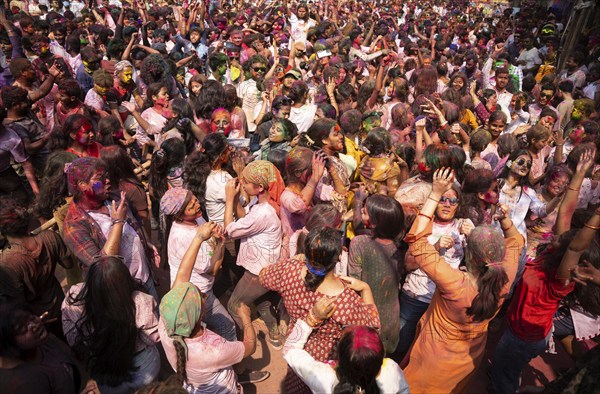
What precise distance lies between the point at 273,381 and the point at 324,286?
5.77ft

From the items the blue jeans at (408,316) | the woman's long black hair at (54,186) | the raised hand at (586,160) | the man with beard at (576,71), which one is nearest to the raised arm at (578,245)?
the raised hand at (586,160)

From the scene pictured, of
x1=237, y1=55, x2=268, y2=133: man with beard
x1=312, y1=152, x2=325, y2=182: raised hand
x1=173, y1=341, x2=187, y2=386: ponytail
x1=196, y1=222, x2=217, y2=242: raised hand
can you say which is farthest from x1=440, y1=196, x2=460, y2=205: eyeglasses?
x1=237, y1=55, x2=268, y2=133: man with beard

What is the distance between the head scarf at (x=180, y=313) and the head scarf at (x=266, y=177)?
1358mm

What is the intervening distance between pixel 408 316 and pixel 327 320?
1.38m

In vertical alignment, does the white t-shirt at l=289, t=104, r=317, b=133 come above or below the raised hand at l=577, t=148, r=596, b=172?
below

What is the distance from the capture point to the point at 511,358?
3236 mm

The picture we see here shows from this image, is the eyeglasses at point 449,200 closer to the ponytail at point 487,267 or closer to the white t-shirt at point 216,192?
the ponytail at point 487,267

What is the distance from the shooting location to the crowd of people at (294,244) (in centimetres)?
244

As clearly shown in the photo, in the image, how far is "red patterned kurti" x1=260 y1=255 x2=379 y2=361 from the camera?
249cm

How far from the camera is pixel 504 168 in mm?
4836

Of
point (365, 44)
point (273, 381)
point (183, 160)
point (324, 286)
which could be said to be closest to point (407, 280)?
point (324, 286)

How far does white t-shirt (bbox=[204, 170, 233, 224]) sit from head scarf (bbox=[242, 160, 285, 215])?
1.75 ft

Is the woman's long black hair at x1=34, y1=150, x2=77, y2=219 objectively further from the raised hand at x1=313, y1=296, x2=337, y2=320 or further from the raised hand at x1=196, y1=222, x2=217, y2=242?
the raised hand at x1=313, y1=296, x2=337, y2=320

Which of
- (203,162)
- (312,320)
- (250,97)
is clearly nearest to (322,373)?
(312,320)
